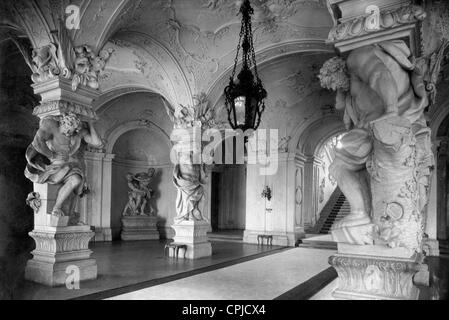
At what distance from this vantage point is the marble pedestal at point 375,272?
2.62 meters

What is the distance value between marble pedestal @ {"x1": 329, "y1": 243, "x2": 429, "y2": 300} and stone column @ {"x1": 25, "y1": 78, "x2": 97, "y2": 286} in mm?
4014

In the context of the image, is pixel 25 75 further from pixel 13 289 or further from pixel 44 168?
pixel 13 289

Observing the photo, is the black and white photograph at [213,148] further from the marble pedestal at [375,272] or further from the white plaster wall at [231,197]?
the white plaster wall at [231,197]

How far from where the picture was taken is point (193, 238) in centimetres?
834

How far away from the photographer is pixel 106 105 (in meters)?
12.5

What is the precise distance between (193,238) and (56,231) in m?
3.63

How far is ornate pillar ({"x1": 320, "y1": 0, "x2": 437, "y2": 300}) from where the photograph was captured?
2.63 metres

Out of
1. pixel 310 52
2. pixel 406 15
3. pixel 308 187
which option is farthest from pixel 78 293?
pixel 308 187

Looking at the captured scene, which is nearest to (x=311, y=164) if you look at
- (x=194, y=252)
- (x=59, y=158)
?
(x=194, y=252)

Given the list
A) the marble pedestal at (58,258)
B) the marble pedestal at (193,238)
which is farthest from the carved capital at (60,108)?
the marble pedestal at (193,238)

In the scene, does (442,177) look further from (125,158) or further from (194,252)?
(125,158)

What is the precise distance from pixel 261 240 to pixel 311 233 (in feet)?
7.95

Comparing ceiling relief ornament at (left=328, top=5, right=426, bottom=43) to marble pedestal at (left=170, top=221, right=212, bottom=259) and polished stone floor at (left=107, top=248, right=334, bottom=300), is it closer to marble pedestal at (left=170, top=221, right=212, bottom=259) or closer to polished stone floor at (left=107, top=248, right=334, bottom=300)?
polished stone floor at (left=107, top=248, right=334, bottom=300)
